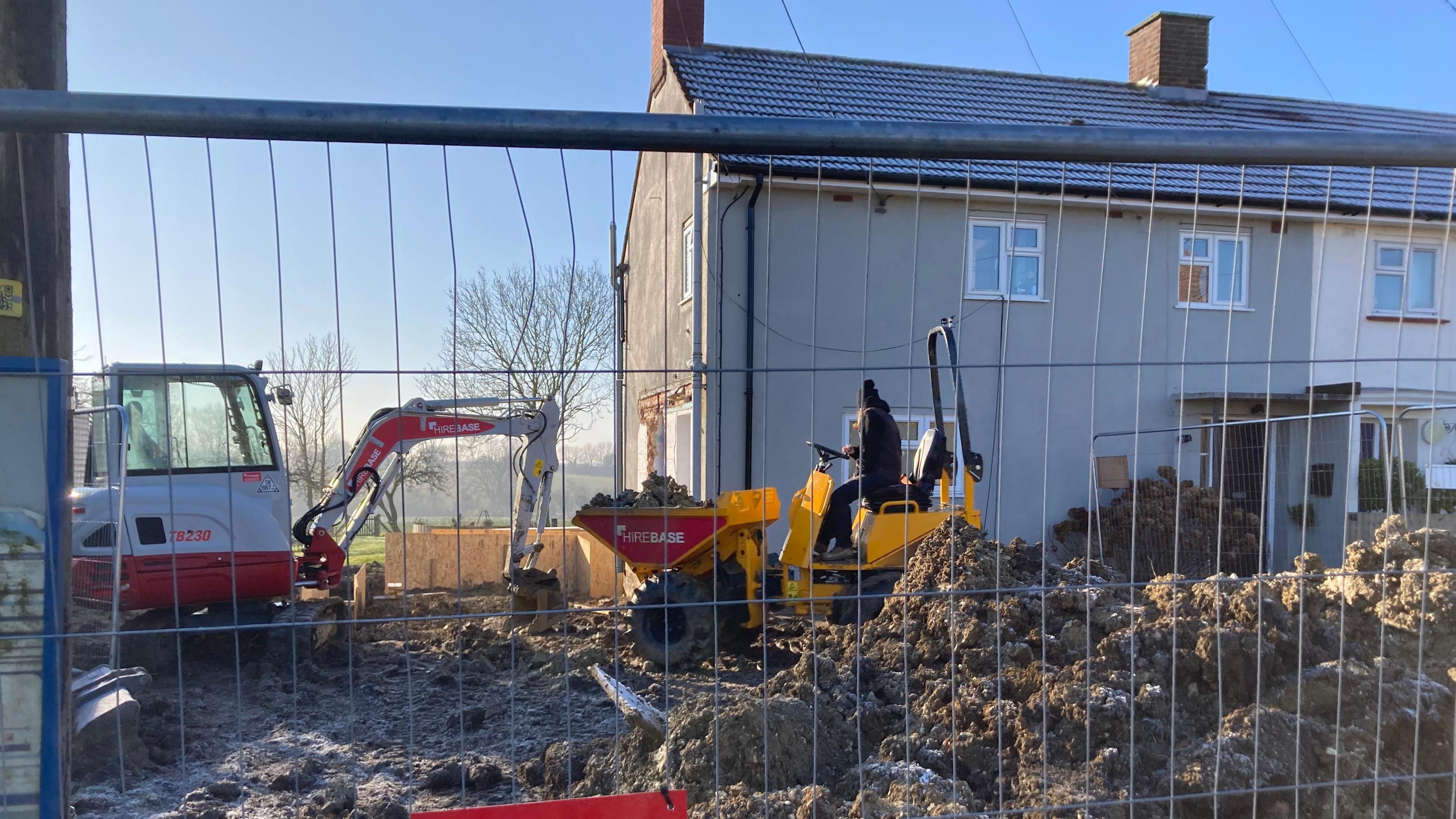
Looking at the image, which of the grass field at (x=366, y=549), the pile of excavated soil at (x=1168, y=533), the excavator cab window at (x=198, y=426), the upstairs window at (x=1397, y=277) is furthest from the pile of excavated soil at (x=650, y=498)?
the upstairs window at (x=1397, y=277)

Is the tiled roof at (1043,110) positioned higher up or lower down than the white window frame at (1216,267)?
higher up

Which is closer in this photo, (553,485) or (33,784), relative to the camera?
(33,784)

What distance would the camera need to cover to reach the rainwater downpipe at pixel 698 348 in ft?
9.02

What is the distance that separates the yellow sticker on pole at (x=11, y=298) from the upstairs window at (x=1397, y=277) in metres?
14.9

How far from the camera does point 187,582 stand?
278 inches

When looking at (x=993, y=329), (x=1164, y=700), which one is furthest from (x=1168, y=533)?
(x=1164, y=700)

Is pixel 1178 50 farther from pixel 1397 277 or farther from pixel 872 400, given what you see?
pixel 872 400

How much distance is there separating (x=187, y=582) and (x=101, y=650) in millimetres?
1222

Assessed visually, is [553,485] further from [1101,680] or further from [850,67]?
[850,67]

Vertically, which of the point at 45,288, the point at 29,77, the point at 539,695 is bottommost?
the point at 539,695

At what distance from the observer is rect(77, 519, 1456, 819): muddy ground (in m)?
2.96

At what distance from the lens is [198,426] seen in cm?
751

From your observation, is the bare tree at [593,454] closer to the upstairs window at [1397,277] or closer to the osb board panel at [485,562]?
the osb board panel at [485,562]

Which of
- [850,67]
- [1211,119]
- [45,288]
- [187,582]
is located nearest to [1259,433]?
[1211,119]
